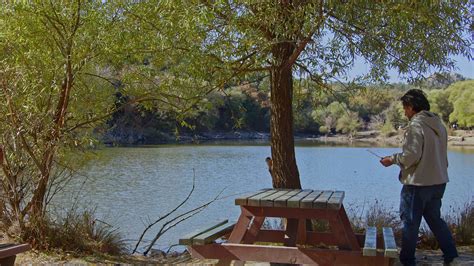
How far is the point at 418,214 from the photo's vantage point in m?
4.33

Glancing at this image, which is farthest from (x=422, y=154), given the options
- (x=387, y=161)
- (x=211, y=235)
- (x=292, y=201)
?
(x=211, y=235)

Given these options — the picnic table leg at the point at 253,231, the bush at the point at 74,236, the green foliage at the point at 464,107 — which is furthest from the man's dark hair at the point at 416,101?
the green foliage at the point at 464,107

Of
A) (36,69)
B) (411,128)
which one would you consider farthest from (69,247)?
(411,128)

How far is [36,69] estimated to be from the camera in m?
5.79

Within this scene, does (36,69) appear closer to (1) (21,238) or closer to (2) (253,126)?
(1) (21,238)

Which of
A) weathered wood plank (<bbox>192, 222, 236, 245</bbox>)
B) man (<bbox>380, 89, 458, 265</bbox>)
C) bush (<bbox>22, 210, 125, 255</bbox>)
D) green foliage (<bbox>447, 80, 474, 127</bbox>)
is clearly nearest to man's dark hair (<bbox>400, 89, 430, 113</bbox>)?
man (<bbox>380, 89, 458, 265</bbox>)

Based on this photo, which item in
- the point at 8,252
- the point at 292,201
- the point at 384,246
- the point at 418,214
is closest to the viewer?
the point at 8,252

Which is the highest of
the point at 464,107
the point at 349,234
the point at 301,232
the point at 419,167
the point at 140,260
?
the point at 464,107

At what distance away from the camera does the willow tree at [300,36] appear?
526 cm

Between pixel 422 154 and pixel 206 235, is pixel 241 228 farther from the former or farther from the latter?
pixel 422 154

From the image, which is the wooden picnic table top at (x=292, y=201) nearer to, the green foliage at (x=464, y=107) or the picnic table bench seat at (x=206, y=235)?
the picnic table bench seat at (x=206, y=235)

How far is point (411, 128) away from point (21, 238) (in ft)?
12.0

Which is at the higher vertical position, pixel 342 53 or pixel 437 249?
pixel 342 53

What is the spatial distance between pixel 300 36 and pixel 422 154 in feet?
6.20
